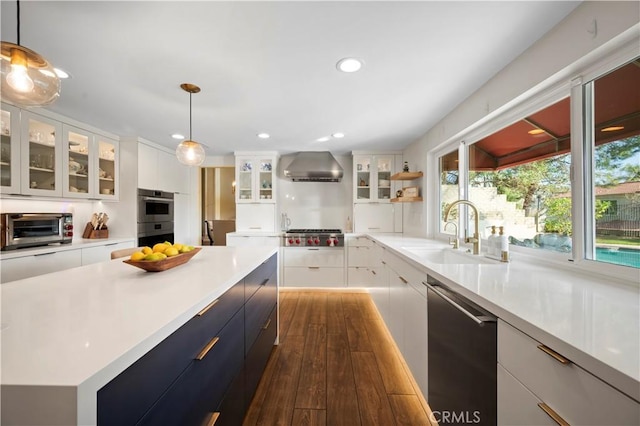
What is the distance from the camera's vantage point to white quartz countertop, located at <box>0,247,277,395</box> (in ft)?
1.69

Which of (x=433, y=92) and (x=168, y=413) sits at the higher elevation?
(x=433, y=92)

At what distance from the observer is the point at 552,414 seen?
704 millimetres

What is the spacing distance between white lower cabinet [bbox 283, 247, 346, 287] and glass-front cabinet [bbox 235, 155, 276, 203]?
105 centimetres

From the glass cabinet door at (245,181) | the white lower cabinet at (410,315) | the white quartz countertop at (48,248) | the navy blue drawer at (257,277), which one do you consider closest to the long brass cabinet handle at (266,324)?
the navy blue drawer at (257,277)

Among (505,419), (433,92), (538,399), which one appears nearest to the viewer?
(538,399)

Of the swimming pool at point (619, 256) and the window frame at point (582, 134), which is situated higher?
the window frame at point (582, 134)

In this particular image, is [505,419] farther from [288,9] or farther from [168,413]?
[288,9]

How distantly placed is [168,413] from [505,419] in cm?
110

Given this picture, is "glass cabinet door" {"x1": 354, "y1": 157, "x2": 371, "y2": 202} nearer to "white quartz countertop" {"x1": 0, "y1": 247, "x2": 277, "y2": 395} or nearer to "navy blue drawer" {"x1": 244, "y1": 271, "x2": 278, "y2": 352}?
"navy blue drawer" {"x1": 244, "y1": 271, "x2": 278, "y2": 352}

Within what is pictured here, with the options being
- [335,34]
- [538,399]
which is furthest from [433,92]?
[538,399]

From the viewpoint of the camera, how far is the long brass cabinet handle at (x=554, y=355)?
66 cm

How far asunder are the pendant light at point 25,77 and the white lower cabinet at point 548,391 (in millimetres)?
2130

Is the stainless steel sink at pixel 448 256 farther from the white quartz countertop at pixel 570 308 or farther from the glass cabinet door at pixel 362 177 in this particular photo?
the glass cabinet door at pixel 362 177

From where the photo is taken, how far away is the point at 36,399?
46cm
